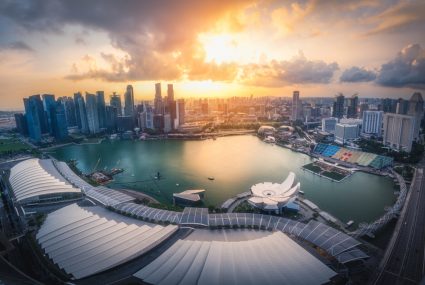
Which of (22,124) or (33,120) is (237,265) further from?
(22,124)

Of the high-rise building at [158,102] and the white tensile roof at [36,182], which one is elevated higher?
the high-rise building at [158,102]

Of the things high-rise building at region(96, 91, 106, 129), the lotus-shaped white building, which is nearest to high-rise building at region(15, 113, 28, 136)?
high-rise building at region(96, 91, 106, 129)

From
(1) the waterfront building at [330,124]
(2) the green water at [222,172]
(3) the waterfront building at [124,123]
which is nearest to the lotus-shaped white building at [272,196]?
(2) the green water at [222,172]

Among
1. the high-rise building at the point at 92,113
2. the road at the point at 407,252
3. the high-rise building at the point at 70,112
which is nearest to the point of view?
the road at the point at 407,252

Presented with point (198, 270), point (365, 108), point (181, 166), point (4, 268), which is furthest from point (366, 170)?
point (365, 108)

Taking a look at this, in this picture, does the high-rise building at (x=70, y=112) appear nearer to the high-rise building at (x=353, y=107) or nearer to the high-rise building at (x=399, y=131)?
the high-rise building at (x=399, y=131)

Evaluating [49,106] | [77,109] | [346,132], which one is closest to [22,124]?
[49,106]

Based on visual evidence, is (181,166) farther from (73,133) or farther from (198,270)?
(73,133)
